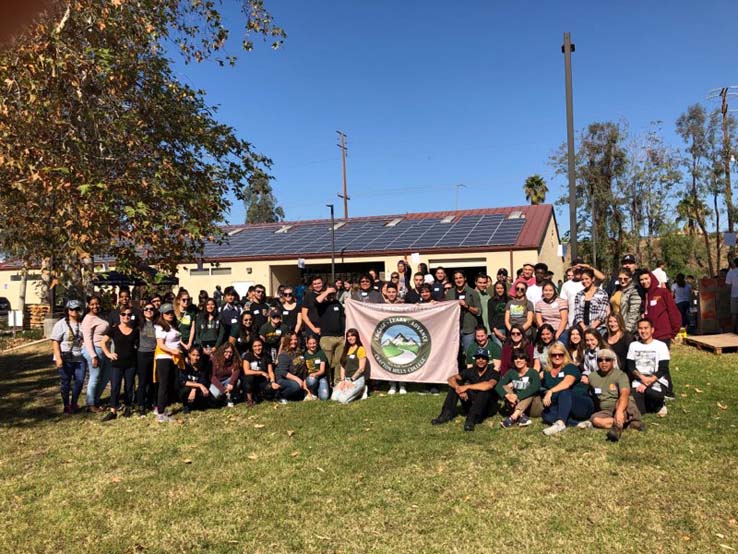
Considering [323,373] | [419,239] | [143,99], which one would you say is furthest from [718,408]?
[419,239]

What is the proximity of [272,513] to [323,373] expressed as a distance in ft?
13.8

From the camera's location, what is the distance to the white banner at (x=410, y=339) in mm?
8664

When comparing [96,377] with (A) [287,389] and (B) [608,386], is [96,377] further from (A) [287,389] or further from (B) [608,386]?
(B) [608,386]

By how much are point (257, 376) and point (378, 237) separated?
2200 centimetres

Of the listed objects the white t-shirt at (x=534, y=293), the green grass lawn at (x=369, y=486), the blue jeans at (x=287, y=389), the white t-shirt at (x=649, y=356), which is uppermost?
the white t-shirt at (x=534, y=293)

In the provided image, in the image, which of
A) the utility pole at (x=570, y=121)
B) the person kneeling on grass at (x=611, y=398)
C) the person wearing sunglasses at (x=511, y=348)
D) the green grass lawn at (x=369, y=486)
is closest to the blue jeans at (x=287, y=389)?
the green grass lawn at (x=369, y=486)

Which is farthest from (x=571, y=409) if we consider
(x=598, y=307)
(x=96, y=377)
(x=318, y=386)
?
(x=96, y=377)

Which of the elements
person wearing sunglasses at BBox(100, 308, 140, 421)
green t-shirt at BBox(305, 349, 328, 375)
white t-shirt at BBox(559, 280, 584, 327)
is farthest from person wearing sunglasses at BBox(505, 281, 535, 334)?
person wearing sunglasses at BBox(100, 308, 140, 421)

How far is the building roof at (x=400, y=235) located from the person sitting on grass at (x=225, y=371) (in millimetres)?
18128

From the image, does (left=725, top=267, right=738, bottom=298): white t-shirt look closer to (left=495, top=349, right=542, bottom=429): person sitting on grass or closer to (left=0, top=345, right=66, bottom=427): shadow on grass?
(left=495, top=349, right=542, bottom=429): person sitting on grass

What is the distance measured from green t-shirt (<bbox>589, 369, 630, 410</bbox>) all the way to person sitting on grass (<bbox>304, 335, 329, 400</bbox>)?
153 inches

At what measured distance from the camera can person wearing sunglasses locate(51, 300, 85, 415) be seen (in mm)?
Answer: 8125

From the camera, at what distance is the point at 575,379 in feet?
21.4

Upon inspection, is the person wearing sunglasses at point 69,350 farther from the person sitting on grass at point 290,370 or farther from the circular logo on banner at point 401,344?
the circular logo on banner at point 401,344
